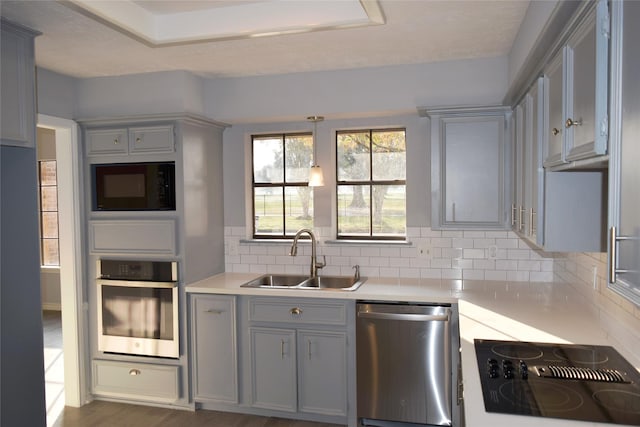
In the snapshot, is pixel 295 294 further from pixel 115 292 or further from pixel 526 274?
pixel 526 274

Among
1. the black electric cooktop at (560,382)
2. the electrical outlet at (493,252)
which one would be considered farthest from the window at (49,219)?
the black electric cooktop at (560,382)

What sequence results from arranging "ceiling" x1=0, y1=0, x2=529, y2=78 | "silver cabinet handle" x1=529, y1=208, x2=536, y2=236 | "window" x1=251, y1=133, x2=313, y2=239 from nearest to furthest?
"silver cabinet handle" x1=529, y1=208, x2=536, y2=236, "ceiling" x1=0, y1=0, x2=529, y2=78, "window" x1=251, y1=133, x2=313, y2=239

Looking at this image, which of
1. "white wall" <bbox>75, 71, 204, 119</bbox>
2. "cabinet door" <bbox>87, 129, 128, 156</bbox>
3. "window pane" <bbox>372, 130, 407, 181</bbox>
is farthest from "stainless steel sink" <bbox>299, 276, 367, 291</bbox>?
"cabinet door" <bbox>87, 129, 128, 156</bbox>

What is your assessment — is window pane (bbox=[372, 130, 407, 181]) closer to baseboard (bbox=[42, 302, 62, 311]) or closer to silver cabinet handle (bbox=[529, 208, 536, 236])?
silver cabinet handle (bbox=[529, 208, 536, 236])

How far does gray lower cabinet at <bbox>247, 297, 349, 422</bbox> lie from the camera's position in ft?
11.4

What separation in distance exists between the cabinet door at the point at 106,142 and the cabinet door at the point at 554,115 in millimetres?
3009

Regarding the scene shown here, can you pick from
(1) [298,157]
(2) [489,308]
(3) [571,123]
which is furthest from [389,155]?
(3) [571,123]

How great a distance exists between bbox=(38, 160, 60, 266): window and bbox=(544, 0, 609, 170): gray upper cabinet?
7.10 meters

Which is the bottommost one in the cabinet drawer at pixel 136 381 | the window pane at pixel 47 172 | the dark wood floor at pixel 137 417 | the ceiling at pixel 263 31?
the dark wood floor at pixel 137 417

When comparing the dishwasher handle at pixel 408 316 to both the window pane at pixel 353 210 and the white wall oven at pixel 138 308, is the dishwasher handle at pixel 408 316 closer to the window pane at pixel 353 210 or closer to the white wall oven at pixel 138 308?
the window pane at pixel 353 210

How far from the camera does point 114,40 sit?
305 centimetres

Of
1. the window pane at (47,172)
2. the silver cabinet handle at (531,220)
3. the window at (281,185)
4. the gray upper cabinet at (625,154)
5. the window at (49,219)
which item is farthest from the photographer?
the window at (49,219)

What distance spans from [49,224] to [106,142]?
14.1 ft

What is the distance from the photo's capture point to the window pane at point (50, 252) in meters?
7.34
